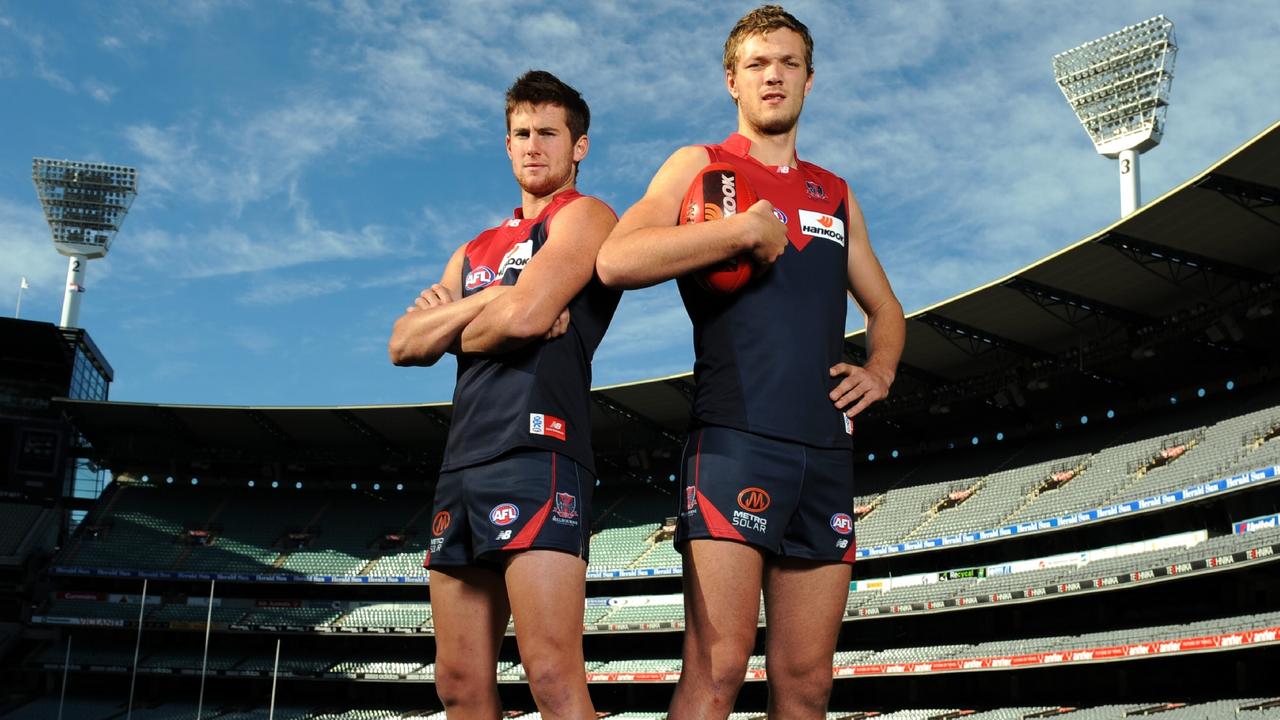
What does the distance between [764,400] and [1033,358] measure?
124 ft

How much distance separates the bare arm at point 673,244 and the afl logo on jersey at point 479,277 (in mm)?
628

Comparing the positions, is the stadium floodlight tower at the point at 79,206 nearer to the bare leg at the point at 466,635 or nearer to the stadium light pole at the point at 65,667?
the stadium light pole at the point at 65,667

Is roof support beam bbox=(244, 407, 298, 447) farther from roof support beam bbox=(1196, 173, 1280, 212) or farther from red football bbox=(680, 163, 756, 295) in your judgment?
red football bbox=(680, 163, 756, 295)

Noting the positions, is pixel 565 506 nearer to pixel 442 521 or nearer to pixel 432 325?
pixel 442 521

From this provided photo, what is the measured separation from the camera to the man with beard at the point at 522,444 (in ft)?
12.2

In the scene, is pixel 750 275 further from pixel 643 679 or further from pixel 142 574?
pixel 142 574

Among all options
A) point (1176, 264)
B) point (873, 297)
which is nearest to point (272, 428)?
point (1176, 264)

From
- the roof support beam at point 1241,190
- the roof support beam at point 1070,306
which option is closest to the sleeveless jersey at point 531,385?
the roof support beam at point 1241,190

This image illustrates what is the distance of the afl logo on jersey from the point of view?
14.2 feet

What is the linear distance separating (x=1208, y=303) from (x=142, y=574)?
4126 centimetres

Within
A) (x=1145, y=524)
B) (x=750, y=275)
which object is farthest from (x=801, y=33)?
(x=1145, y=524)

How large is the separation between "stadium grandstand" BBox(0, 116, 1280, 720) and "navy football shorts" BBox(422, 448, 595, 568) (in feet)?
89.2

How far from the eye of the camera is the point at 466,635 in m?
4.02

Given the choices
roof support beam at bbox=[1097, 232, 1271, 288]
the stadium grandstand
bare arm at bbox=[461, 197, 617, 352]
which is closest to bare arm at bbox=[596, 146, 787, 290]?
bare arm at bbox=[461, 197, 617, 352]
